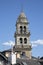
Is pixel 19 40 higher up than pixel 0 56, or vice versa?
pixel 19 40

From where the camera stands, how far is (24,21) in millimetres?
100000

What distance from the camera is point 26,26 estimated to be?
3883 inches

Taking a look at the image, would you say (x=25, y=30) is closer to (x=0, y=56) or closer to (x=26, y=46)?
(x=26, y=46)

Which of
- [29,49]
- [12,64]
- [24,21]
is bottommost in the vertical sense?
[12,64]

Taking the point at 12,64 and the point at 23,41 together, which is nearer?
the point at 12,64

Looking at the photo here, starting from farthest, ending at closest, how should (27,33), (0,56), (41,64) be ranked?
(27,33) → (41,64) → (0,56)

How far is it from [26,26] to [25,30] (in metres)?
1.17

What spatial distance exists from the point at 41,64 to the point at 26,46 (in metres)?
29.1

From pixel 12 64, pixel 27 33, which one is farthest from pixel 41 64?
pixel 27 33

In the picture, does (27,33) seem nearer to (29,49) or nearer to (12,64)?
(29,49)

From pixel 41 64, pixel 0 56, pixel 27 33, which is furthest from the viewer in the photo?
pixel 27 33

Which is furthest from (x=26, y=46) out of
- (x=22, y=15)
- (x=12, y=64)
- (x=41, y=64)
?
(x=12, y=64)

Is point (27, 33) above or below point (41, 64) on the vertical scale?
above

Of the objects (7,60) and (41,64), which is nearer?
(7,60)
